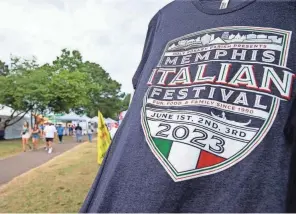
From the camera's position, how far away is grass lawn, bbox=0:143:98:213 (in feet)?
15.5

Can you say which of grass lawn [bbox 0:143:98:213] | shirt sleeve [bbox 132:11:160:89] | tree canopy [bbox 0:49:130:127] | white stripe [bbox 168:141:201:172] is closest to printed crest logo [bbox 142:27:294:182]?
white stripe [bbox 168:141:201:172]

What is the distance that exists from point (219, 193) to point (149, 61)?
1.35 ft

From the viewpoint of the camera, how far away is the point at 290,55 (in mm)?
736

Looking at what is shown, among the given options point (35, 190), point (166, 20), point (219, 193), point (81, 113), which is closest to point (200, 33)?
point (166, 20)

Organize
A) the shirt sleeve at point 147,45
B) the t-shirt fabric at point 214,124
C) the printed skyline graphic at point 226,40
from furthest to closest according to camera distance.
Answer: the shirt sleeve at point 147,45 < the printed skyline graphic at point 226,40 < the t-shirt fabric at point 214,124

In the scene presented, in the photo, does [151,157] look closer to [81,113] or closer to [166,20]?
[166,20]

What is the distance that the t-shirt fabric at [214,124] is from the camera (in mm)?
645

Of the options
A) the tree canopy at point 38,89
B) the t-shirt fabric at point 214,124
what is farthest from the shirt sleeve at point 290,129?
Result: the tree canopy at point 38,89

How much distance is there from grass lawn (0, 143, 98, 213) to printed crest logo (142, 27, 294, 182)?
3334 mm

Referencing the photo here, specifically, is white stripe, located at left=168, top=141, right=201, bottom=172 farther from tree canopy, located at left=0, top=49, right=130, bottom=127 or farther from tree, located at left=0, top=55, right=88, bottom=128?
tree, located at left=0, top=55, right=88, bottom=128

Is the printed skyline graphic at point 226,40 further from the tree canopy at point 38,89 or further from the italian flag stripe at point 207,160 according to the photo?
the tree canopy at point 38,89

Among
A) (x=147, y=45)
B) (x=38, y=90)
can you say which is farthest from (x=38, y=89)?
(x=147, y=45)

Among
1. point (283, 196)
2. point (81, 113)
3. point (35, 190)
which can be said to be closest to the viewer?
point (283, 196)

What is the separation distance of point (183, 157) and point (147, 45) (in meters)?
0.41
